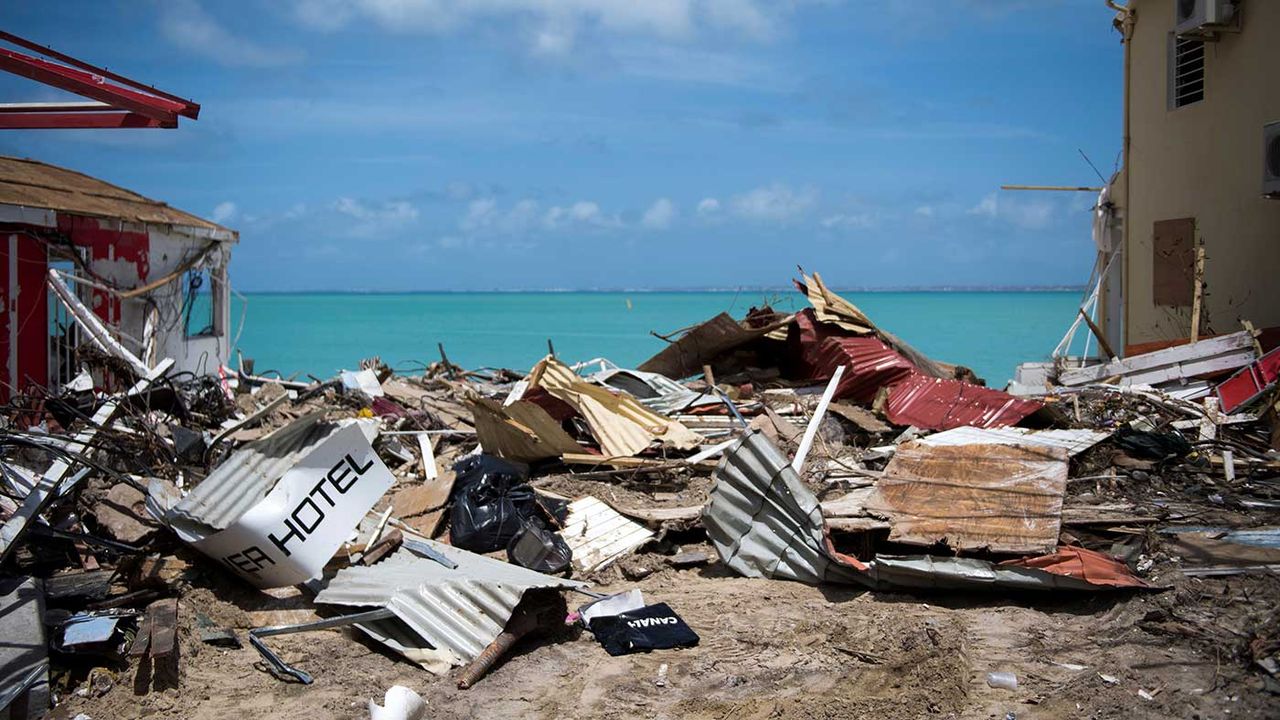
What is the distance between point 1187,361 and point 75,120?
1261 centimetres

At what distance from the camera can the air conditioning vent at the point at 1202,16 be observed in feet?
44.3

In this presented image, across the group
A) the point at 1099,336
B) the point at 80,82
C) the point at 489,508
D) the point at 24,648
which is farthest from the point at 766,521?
the point at 1099,336

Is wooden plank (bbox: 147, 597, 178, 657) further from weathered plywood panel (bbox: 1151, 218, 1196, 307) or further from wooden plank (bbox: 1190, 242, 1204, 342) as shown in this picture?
weathered plywood panel (bbox: 1151, 218, 1196, 307)

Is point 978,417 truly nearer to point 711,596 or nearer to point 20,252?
point 711,596

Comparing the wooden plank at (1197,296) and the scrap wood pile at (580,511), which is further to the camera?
the wooden plank at (1197,296)

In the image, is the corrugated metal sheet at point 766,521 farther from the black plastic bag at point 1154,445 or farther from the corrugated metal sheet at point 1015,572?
the black plastic bag at point 1154,445

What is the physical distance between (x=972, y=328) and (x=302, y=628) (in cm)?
7471

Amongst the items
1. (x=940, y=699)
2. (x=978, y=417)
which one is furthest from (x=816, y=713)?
(x=978, y=417)

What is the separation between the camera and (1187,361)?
1241 cm

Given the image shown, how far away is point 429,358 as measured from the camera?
4978cm

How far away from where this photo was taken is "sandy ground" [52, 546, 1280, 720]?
18.6ft

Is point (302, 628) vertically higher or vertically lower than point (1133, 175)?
lower

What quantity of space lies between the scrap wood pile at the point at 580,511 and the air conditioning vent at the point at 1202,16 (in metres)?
4.75

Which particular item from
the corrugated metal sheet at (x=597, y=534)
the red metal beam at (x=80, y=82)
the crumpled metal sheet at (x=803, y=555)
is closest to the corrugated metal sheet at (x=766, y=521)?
the crumpled metal sheet at (x=803, y=555)
